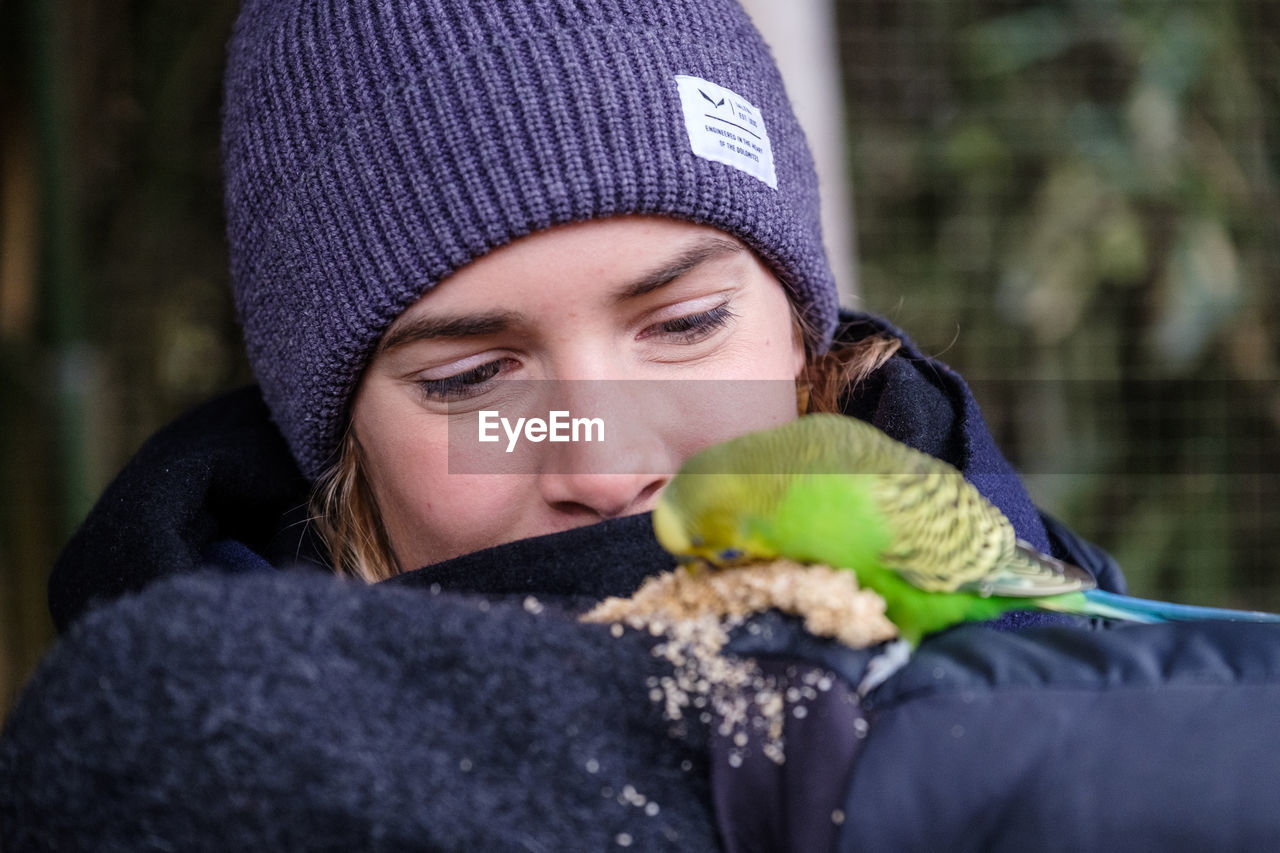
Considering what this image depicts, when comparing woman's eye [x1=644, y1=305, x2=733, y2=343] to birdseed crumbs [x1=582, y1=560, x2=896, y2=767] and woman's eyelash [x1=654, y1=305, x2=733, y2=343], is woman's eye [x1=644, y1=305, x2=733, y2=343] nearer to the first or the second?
woman's eyelash [x1=654, y1=305, x2=733, y2=343]

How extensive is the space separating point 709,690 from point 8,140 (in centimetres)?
313

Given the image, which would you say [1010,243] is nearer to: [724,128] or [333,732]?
[724,128]

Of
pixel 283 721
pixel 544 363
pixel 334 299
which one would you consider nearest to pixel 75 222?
pixel 334 299

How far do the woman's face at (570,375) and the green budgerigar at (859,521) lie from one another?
0.17 meters

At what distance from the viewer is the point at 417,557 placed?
3.76ft

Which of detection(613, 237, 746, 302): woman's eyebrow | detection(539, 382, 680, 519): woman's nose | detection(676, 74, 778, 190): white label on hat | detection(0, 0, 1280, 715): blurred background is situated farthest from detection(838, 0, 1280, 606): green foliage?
detection(539, 382, 680, 519): woman's nose

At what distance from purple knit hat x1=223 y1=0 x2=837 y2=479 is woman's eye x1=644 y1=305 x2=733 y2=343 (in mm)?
104

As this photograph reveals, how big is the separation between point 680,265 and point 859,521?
1.16 ft

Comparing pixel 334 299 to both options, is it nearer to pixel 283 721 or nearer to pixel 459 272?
pixel 459 272

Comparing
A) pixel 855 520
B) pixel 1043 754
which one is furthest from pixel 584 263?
pixel 1043 754

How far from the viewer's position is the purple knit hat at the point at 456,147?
1.02 m

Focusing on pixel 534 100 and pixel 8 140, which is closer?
pixel 534 100

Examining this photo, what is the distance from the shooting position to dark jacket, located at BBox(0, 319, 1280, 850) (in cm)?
59

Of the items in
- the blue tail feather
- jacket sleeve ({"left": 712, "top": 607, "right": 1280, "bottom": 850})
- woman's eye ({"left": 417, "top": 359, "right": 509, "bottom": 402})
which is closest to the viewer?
jacket sleeve ({"left": 712, "top": 607, "right": 1280, "bottom": 850})
